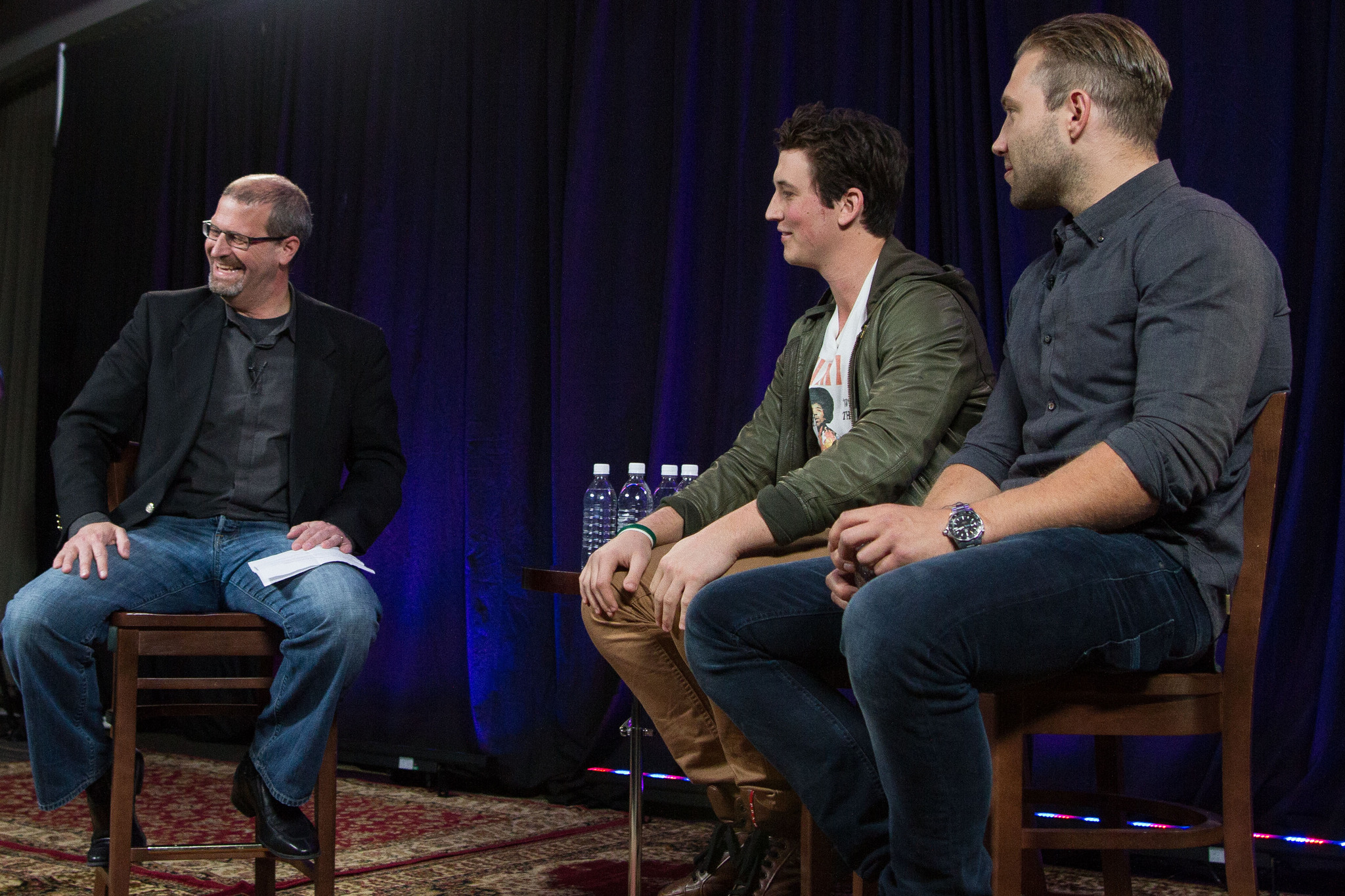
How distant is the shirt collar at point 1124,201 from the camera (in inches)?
58.8

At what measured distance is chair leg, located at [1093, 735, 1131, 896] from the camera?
1716 mm

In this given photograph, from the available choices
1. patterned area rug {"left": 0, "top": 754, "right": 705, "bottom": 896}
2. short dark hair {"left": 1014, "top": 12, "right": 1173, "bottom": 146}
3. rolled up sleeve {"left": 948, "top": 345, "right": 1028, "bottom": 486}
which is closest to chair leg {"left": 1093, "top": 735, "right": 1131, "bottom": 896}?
rolled up sleeve {"left": 948, "top": 345, "right": 1028, "bottom": 486}

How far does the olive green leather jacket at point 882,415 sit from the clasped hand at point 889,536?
376 mm

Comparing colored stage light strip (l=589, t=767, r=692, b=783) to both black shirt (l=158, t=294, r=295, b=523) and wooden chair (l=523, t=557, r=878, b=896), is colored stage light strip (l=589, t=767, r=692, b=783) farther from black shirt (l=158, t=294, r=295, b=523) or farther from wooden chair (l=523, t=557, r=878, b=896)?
black shirt (l=158, t=294, r=295, b=523)

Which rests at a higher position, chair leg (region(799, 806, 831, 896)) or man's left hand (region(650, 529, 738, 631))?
man's left hand (region(650, 529, 738, 631))

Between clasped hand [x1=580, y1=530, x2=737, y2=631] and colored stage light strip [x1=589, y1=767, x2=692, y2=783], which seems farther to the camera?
colored stage light strip [x1=589, y1=767, x2=692, y2=783]

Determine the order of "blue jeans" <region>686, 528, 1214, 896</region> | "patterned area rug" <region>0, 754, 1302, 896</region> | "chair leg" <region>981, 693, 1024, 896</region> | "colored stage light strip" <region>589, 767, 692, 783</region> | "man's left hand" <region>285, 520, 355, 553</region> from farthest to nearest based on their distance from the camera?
"colored stage light strip" <region>589, 767, 692, 783</region>, "patterned area rug" <region>0, 754, 1302, 896</region>, "man's left hand" <region>285, 520, 355, 553</region>, "chair leg" <region>981, 693, 1024, 896</region>, "blue jeans" <region>686, 528, 1214, 896</region>

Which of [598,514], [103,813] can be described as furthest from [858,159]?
[103,813]

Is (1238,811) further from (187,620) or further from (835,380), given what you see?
(187,620)

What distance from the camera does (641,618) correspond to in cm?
190

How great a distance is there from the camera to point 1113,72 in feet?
4.98

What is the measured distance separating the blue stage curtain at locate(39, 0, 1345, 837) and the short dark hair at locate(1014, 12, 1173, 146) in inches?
43.5

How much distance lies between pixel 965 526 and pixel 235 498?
5.28 ft

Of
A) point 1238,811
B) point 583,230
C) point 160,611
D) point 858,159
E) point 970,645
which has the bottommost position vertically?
point 1238,811
